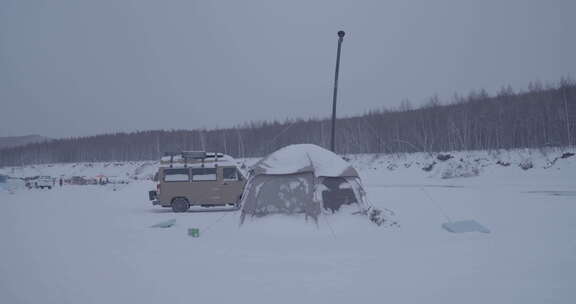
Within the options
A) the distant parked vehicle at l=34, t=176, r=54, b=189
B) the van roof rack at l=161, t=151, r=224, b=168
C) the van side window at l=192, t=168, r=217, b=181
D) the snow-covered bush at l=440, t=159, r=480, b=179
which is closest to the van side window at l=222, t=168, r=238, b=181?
the van side window at l=192, t=168, r=217, b=181

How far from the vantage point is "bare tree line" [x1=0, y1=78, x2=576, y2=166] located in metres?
40.5

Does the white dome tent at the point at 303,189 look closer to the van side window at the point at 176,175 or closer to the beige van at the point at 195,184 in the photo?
the beige van at the point at 195,184

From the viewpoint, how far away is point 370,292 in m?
5.80

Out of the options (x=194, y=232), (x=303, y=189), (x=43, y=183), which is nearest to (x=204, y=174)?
(x=194, y=232)

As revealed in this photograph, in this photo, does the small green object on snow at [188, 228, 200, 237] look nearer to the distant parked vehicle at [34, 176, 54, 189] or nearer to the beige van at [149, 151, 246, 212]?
the beige van at [149, 151, 246, 212]

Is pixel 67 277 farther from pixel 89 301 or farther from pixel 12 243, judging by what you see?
pixel 12 243

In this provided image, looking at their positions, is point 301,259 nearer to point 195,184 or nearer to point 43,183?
point 195,184

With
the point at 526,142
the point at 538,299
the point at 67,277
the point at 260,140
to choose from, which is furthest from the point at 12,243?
the point at 260,140

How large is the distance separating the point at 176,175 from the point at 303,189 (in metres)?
8.36

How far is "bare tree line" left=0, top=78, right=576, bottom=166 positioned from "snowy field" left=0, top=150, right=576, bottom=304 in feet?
99.7

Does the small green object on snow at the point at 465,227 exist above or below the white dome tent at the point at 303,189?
below

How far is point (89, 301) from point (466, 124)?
47232 mm

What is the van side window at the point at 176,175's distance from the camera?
56.6 ft

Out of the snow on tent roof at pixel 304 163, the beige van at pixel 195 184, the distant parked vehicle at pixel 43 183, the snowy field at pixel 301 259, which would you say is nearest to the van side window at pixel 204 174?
the beige van at pixel 195 184
